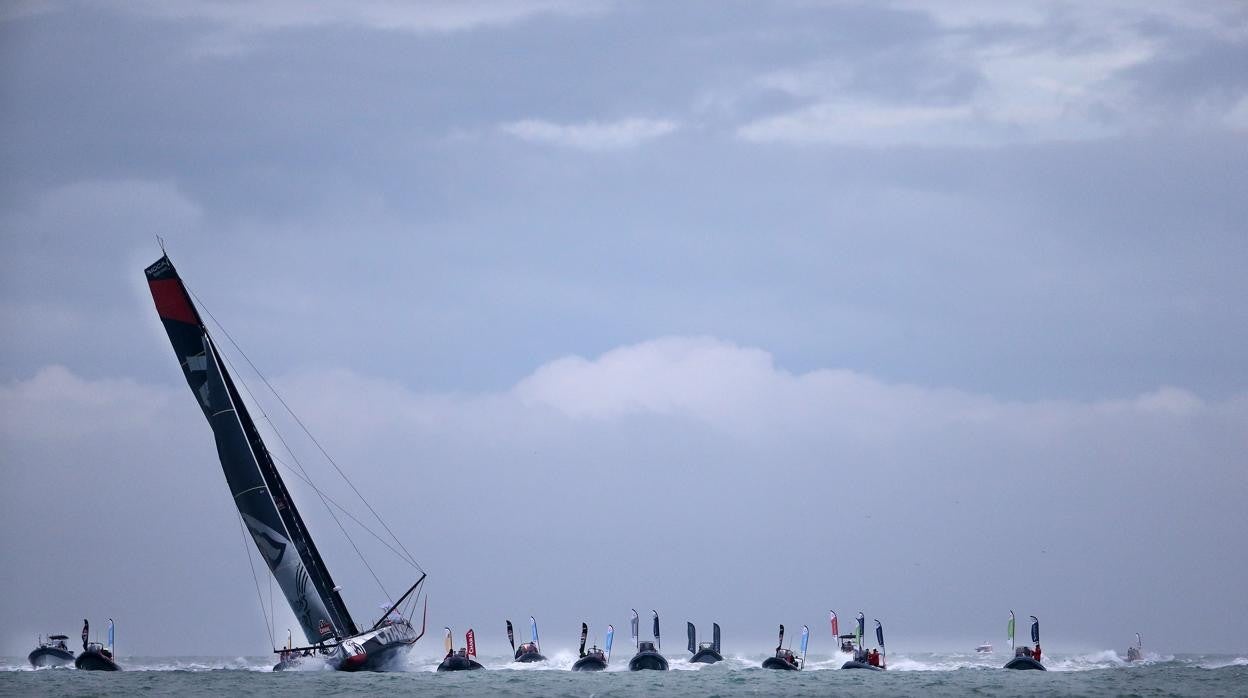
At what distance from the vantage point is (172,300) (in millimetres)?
77000

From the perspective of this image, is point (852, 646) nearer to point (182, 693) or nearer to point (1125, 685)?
point (1125, 685)

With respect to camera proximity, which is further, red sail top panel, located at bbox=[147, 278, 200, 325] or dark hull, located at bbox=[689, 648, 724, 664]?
dark hull, located at bbox=[689, 648, 724, 664]

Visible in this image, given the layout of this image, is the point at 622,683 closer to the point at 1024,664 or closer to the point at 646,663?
the point at 646,663

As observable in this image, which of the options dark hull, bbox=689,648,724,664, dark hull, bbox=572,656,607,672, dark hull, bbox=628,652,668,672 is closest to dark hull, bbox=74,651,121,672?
dark hull, bbox=572,656,607,672

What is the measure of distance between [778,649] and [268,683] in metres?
36.0

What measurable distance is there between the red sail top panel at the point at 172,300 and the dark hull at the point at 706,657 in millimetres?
43369

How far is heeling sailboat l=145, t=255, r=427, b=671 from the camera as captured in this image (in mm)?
75688

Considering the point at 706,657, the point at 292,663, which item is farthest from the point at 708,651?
the point at 292,663

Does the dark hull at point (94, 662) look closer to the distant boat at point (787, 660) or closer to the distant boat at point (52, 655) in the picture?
the distant boat at point (52, 655)

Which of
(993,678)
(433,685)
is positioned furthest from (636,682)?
(993,678)

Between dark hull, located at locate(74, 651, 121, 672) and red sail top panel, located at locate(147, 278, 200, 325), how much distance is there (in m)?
Result: 24.7

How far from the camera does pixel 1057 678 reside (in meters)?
80.2

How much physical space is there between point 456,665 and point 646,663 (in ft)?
40.2

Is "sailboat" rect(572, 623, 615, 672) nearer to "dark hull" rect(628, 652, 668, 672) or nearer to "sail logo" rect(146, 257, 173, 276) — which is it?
"dark hull" rect(628, 652, 668, 672)
